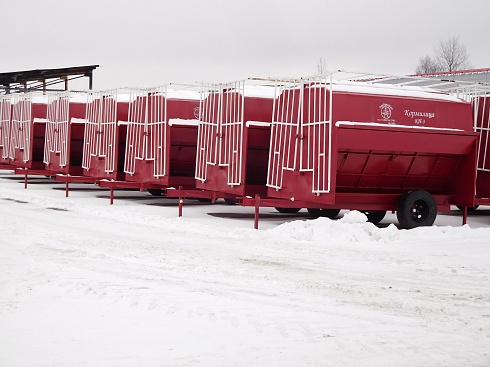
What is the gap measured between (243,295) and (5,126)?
→ 94.5ft

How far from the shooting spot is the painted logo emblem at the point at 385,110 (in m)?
17.2

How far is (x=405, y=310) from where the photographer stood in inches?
325

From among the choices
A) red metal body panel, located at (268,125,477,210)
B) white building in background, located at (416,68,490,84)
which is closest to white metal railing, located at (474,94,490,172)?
red metal body panel, located at (268,125,477,210)

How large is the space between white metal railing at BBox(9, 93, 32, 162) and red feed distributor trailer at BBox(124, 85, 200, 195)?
9902mm

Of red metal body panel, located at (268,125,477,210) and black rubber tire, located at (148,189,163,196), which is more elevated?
red metal body panel, located at (268,125,477,210)

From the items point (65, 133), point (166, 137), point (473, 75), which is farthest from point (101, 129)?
point (473, 75)

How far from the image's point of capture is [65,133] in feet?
93.8

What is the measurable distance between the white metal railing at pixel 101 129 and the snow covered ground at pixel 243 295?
914 cm

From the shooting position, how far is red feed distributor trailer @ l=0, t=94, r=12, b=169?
113 ft

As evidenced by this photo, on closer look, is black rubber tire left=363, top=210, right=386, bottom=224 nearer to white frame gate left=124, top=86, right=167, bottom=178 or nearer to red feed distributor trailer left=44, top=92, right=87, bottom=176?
white frame gate left=124, top=86, right=167, bottom=178

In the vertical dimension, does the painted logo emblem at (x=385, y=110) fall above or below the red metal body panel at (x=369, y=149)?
above

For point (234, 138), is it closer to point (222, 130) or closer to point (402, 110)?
point (222, 130)

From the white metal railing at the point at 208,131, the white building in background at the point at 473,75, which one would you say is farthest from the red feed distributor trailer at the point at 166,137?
the white building in background at the point at 473,75

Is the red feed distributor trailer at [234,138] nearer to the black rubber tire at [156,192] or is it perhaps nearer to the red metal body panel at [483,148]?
the red metal body panel at [483,148]
